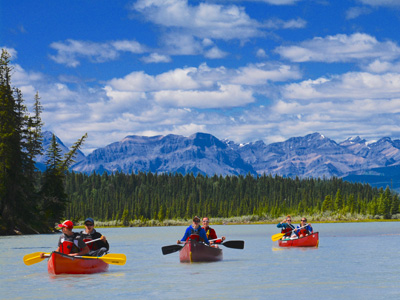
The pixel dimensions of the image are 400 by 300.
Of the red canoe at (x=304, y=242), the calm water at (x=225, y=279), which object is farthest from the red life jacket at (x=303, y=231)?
the calm water at (x=225, y=279)

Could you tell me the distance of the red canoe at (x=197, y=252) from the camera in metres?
35.6

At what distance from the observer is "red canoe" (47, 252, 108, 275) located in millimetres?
29562

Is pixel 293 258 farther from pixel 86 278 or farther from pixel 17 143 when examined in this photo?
pixel 17 143

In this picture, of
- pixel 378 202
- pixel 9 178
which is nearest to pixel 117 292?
pixel 9 178

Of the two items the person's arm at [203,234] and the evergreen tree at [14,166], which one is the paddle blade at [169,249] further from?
the evergreen tree at [14,166]

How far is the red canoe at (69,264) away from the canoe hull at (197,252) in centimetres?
624

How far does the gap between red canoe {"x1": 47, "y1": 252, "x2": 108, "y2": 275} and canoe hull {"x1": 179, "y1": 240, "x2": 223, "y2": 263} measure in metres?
6.24

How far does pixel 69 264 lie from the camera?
2986 centimetres

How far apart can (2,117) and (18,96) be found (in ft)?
18.0

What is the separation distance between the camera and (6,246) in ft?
184

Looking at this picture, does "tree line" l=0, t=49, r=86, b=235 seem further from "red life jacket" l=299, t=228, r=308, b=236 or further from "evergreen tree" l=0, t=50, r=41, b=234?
"red life jacket" l=299, t=228, r=308, b=236

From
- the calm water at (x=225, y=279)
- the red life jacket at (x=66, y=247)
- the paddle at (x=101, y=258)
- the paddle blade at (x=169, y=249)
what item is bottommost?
the calm water at (x=225, y=279)

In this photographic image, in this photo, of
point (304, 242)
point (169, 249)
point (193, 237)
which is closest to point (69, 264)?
point (193, 237)

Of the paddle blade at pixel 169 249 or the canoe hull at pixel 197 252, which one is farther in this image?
the paddle blade at pixel 169 249
